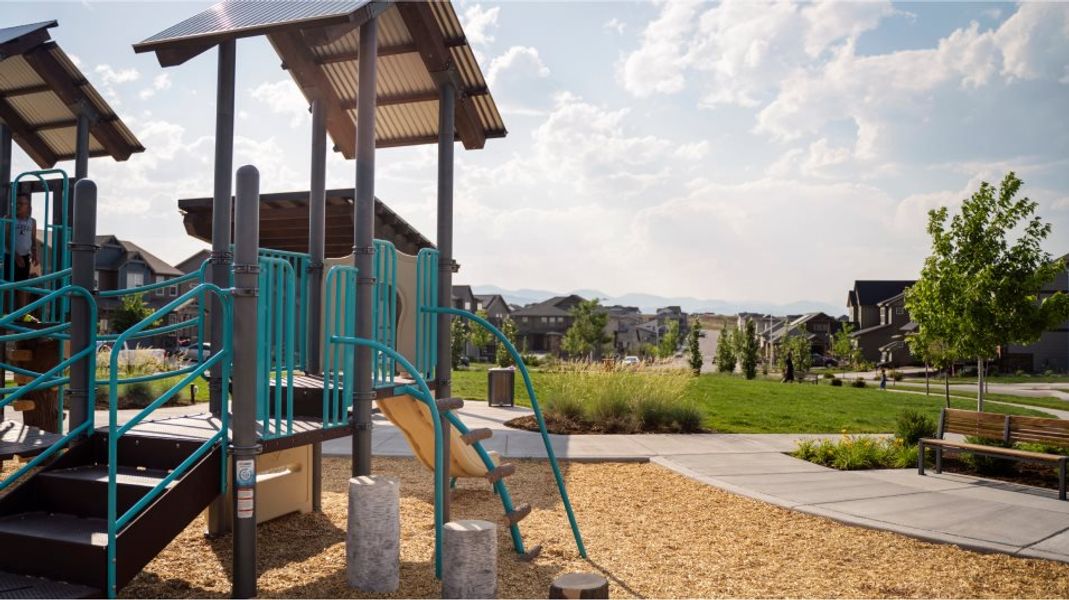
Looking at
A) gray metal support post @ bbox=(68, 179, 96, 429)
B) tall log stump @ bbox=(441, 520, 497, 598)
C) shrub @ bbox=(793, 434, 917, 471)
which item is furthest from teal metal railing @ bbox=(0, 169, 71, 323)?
shrub @ bbox=(793, 434, 917, 471)

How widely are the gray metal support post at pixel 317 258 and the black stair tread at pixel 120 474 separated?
6.36 feet

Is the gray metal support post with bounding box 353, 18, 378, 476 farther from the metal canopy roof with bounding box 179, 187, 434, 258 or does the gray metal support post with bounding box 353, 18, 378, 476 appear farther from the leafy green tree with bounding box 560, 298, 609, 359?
the leafy green tree with bounding box 560, 298, 609, 359

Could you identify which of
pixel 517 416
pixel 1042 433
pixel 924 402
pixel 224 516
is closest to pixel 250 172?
pixel 224 516

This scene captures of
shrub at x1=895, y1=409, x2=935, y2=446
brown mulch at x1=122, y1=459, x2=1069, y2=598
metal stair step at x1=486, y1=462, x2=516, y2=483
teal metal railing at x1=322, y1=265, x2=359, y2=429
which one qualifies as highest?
teal metal railing at x1=322, y1=265, x2=359, y2=429

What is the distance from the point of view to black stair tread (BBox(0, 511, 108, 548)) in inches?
163

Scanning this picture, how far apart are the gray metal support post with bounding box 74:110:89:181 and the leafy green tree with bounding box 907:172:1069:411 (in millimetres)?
11896

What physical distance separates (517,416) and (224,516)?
29.8ft

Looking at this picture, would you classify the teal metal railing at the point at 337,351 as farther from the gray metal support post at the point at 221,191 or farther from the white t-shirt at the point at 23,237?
the white t-shirt at the point at 23,237

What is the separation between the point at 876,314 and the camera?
77.9 metres

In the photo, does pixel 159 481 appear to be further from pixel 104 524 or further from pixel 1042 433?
pixel 1042 433

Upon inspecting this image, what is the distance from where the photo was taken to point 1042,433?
8.82 metres

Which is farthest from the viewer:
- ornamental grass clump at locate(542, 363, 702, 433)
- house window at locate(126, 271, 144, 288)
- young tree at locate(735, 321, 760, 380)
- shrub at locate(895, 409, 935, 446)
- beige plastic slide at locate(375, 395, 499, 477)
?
house window at locate(126, 271, 144, 288)

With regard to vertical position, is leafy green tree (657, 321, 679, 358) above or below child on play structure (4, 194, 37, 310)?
below

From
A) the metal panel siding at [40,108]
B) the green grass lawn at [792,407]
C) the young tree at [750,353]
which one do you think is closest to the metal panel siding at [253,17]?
the metal panel siding at [40,108]
